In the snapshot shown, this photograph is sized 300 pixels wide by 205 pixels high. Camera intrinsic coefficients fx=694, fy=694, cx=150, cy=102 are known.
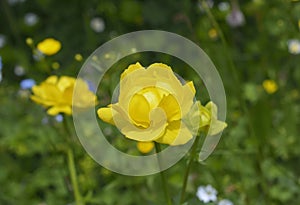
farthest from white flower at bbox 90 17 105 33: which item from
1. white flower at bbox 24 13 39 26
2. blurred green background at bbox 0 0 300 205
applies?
white flower at bbox 24 13 39 26

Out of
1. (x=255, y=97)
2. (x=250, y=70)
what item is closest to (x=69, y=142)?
(x=255, y=97)

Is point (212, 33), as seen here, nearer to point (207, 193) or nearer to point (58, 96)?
point (207, 193)

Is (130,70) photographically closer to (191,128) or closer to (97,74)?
(191,128)

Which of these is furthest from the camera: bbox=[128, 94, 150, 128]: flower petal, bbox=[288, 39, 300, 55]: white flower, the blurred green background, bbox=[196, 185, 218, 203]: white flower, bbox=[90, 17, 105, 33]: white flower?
bbox=[90, 17, 105, 33]: white flower

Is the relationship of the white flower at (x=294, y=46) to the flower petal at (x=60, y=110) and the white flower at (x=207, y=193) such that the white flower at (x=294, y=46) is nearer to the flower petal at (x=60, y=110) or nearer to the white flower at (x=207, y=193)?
the white flower at (x=207, y=193)

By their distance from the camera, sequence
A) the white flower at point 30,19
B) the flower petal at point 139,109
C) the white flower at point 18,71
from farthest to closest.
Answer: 1. the white flower at point 30,19
2. the white flower at point 18,71
3. the flower petal at point 139,109

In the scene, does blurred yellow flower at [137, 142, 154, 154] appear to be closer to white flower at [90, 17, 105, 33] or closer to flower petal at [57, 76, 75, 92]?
flower petal at [57, 76, 75, 92]

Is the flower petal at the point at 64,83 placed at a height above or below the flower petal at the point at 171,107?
above

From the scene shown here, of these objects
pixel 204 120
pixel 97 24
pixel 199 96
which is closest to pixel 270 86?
pixel 199 96

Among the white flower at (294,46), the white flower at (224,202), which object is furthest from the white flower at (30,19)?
the white flower at (224,202)

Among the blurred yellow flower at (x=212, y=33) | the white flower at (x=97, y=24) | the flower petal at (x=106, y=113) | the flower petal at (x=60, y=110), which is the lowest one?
the flower petal at (x=106, y=113)
